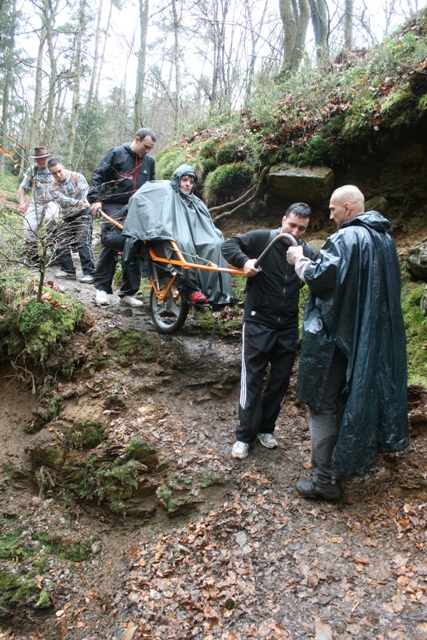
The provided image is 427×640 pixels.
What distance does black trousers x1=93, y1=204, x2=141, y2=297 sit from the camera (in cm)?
516

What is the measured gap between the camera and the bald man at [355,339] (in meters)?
2.70

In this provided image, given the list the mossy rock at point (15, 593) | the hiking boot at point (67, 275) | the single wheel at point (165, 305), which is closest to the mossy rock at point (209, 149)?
the hiking boot at point (67, 275)

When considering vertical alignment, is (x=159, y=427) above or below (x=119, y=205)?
below

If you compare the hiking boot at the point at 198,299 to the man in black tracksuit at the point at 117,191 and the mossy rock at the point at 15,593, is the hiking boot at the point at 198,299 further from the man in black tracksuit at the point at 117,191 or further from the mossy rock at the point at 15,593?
the mossy rock at the point at 15,593

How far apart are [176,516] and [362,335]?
218cm

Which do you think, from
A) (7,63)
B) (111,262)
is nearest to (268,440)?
(111,262)

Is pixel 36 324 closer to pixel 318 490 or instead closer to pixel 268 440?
pixel 268 440

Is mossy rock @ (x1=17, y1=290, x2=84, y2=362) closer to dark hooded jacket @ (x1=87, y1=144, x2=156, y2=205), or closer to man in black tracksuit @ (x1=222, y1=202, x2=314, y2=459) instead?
dark hooded jacket @ (x1=87, y1=144, x2=156, y2=205)

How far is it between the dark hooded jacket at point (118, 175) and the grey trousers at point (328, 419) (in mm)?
3614

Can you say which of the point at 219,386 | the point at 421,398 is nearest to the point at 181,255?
the point at 219,386

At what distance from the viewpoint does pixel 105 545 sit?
11.7 feet

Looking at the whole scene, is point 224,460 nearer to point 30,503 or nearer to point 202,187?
point 30,503

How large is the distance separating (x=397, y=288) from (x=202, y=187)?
5411 millimetres

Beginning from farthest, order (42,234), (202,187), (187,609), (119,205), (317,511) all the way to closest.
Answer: (202,187)
(119,205)
(42,234)
(317,511)
(187,609)
